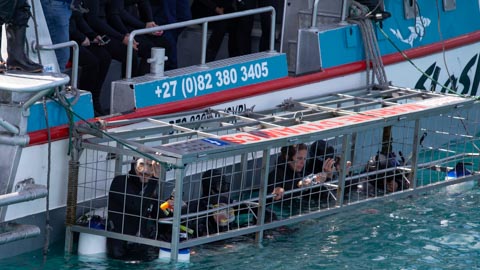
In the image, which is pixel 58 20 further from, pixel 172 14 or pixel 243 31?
pixel 243 31

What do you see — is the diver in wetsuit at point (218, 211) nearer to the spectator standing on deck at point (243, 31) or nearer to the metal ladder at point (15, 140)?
the metal ladder at point (15, 140)

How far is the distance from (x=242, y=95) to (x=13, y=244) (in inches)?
112

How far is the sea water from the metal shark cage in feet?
0.57

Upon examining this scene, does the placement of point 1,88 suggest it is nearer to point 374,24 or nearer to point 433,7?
point 374,24

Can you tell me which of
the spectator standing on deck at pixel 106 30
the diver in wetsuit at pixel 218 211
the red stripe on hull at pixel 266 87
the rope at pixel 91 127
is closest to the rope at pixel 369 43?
the red stripe on hull at pixel 266 87

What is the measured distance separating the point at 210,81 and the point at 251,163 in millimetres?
976

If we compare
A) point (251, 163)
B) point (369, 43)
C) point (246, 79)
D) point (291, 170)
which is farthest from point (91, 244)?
point (369, 43)

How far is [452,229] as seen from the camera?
32.4 ft

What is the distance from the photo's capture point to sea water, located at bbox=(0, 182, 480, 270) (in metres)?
8.80

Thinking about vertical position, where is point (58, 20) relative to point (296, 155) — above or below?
above

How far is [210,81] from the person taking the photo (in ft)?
33.9

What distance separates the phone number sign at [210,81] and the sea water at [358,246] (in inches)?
58.0

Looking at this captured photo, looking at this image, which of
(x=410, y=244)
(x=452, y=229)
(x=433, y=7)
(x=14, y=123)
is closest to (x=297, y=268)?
(x=410, y=244)

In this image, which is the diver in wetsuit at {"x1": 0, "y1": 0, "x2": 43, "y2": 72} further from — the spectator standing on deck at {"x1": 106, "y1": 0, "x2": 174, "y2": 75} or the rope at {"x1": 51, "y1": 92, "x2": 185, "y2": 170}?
the spectator standing on deck at {"x1": 106, "y1": 0, "x2": 174, "y2": 75}
